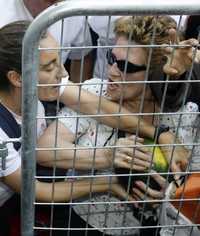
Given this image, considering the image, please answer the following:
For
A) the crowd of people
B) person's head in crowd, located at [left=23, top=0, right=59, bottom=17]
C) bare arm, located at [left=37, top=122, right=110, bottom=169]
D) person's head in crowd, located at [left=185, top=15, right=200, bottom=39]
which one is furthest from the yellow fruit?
person's head in crowd, located at [left=23, top=0, right=59, bottom=17]

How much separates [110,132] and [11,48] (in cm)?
31

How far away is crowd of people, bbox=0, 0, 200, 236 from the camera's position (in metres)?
1.13

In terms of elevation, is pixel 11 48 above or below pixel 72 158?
above

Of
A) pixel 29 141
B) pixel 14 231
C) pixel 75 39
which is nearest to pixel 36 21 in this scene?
pixel 29 141

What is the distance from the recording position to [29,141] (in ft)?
3.16

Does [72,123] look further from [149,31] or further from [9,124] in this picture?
[149,31]

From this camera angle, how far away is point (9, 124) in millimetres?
1227

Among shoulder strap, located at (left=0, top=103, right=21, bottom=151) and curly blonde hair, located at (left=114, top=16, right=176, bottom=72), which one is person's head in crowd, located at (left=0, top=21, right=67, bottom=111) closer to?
shoulder strap, located at (left=0, top=103, right=21, bottom=151)

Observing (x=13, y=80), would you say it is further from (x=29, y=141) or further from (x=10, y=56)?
(x=29, y=141)

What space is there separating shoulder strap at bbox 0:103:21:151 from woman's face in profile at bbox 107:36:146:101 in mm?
242

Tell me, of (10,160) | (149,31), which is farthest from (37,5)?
(10,160)

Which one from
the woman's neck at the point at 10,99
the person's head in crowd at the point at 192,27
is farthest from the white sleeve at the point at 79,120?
the person's head in crowd at the point at 192,27

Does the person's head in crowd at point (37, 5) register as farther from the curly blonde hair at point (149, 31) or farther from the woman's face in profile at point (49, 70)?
the woman's face in profile at point (49, 70)

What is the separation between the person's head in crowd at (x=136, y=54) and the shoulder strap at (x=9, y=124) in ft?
0.80
